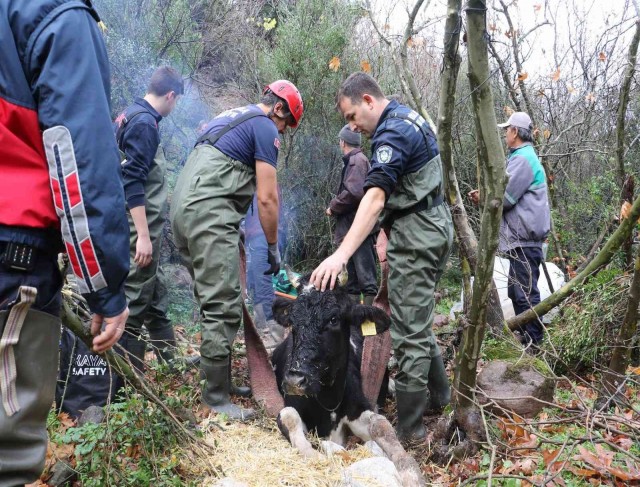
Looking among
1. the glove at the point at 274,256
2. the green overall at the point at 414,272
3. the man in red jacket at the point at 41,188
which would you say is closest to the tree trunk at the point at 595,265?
the green overall at the point at 414,272

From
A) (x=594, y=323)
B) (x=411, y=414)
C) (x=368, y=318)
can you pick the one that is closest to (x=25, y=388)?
(x=368, y=318)

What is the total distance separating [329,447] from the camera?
14.1 ft

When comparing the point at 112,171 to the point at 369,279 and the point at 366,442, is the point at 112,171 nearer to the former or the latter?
the point at 366,442

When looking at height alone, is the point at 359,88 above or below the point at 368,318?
above

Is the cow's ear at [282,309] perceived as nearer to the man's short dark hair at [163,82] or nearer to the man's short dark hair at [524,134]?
the man's short dark hair at [163,82]

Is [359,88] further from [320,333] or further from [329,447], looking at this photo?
[329,447]

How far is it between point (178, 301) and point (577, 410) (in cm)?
644

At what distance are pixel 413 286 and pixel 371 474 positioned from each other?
59.3 inches

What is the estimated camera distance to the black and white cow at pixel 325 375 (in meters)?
4.22

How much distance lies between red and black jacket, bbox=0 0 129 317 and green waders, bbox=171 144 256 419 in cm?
246

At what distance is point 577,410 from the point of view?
324 cm

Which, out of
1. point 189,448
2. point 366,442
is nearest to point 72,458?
point 189,448

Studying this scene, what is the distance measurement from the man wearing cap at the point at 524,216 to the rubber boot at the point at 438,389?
1.73 metres

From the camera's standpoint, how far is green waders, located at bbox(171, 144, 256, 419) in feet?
15.7
